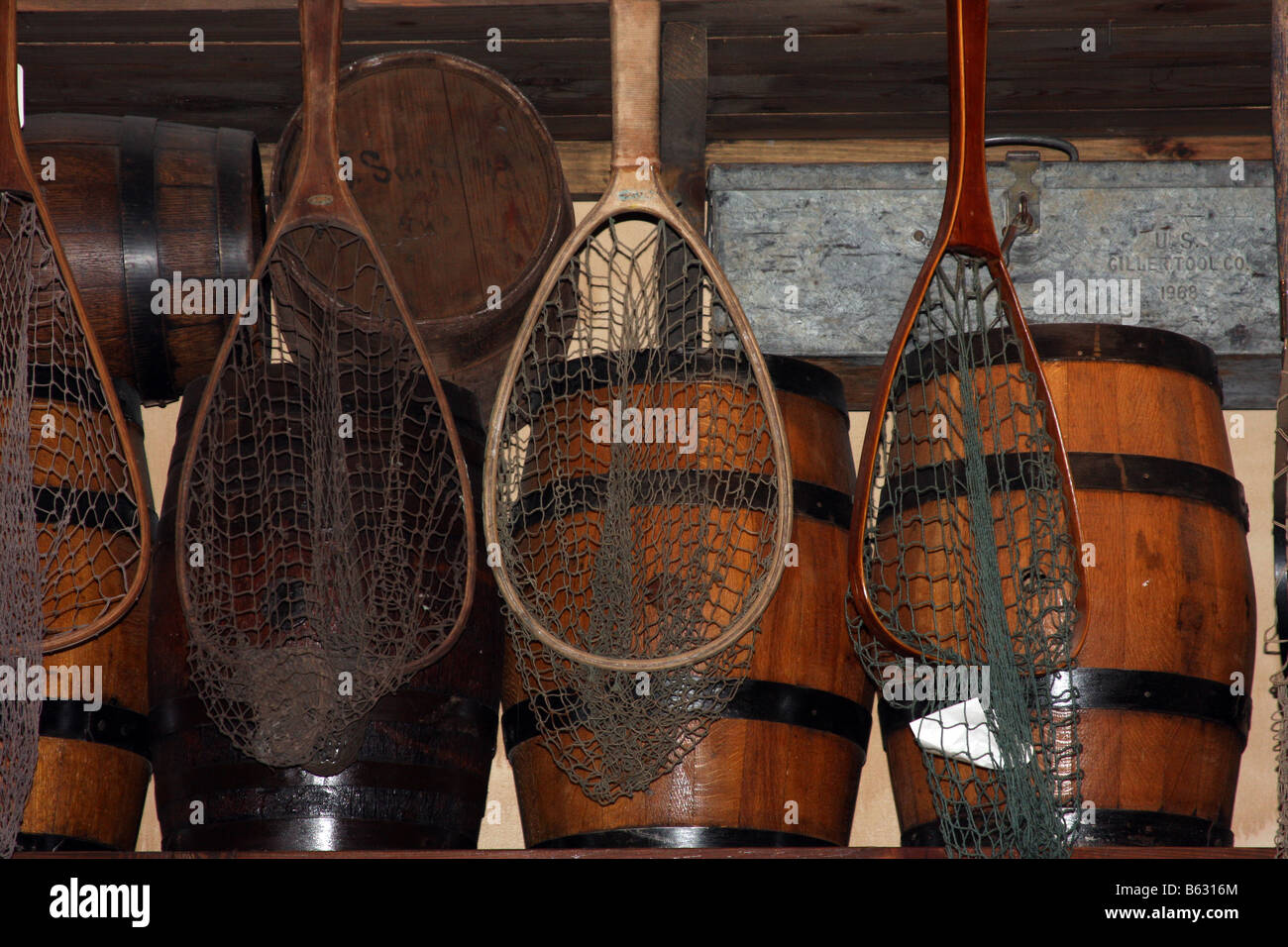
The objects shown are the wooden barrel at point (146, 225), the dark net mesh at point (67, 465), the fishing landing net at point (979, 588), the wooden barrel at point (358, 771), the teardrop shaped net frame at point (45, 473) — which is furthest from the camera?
the wooden barrel at point (146, 225)

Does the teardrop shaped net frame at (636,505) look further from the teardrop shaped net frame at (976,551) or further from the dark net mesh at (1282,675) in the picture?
the dark net mesh at (1282,675)

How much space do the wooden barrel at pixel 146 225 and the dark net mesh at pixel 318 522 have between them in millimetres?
145

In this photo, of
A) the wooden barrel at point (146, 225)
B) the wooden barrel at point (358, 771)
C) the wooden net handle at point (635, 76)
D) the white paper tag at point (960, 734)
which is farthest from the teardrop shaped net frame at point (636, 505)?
the wooden barrel at point (146, 225)

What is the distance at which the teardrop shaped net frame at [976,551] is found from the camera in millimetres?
2418

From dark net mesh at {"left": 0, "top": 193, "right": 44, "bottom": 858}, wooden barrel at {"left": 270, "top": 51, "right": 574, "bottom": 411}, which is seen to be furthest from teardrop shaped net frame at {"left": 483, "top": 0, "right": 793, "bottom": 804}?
dark net mesh at {"left": 0, "top": 193, "right": 44, "bottom": 858}

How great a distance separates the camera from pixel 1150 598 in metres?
2.61

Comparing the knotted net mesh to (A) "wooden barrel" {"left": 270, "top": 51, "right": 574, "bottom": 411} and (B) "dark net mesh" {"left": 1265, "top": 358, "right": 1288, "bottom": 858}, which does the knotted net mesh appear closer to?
(A) "wooden barrel" {"left": 270, "top": 51, "right": 574, "bottom": 411}

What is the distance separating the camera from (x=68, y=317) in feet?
8.82

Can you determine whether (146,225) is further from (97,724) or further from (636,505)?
(636,505)

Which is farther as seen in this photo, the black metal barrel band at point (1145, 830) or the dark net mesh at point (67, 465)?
the dark net mesh at point (67, 465)

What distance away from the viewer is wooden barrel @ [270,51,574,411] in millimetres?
3014

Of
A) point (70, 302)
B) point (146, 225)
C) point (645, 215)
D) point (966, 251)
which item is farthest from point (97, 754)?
point (966, 251)

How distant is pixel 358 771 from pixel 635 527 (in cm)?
63

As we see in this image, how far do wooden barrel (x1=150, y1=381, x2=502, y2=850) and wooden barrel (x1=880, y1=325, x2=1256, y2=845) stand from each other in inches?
29.3
